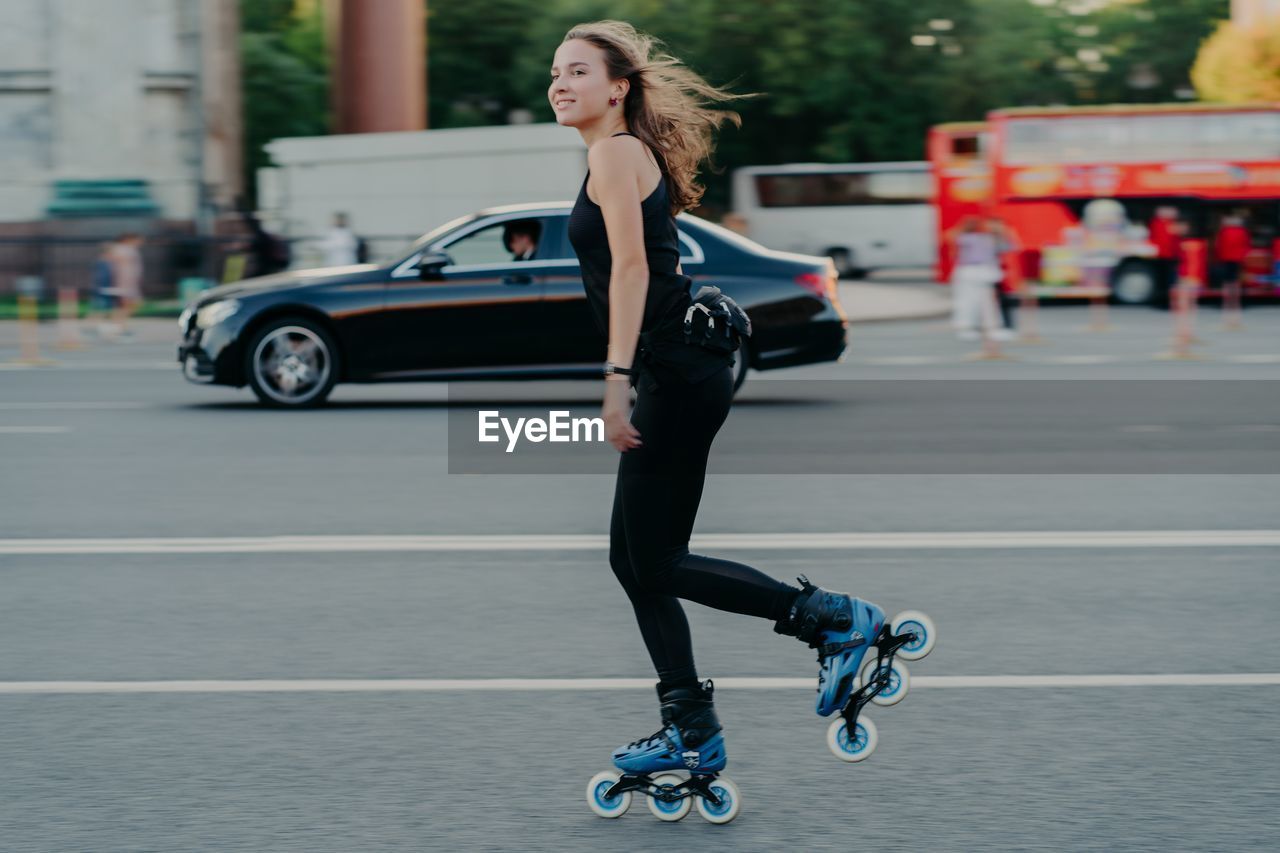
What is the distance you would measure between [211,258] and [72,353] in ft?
37.5

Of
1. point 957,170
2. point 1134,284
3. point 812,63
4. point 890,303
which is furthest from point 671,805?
point 812,63

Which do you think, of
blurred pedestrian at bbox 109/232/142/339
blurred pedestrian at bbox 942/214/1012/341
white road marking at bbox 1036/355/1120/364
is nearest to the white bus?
blurred pedestrian at bbox 109/232/142/339

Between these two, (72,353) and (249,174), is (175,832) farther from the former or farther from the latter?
(249,174)

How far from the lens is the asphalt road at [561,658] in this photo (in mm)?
4043

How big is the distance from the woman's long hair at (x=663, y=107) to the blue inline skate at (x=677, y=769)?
1.11 m

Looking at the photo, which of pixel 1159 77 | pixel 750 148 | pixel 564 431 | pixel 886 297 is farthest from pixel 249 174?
pixel 564 431

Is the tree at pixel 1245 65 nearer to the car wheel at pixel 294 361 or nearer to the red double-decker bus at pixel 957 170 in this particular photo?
the red double-decker bus at pixel 957 170

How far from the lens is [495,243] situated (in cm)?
1373

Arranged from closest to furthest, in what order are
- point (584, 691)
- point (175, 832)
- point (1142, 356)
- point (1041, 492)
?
point (175, 832) < point (584, 691) < point (1041, 492) < point (1142, 356)

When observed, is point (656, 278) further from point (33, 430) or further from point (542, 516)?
point (33, 430)

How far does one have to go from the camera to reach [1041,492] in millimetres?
9242

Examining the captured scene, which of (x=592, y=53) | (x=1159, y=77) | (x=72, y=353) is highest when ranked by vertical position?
(x=1159, y=77)

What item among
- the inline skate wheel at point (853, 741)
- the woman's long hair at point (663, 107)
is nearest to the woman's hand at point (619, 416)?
the woman's long hair at point (663, 107)

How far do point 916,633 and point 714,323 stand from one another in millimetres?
869
